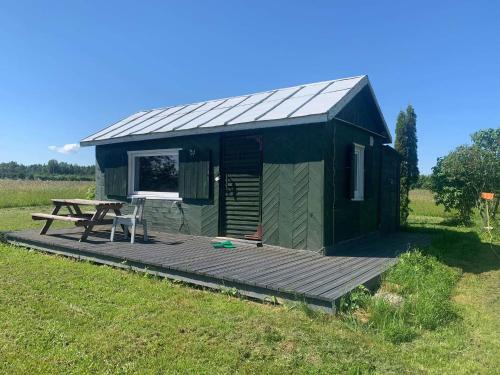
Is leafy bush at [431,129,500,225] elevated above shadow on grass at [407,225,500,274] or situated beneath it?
elevated above

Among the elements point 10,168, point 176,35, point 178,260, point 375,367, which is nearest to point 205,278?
point 178,260

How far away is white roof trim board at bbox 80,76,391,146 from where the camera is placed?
6359 mm

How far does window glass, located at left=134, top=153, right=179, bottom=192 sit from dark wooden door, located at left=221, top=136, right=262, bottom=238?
5.08 ft

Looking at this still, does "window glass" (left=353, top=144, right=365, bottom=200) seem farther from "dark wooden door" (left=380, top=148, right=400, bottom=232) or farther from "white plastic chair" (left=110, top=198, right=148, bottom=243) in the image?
"white plastic chair" (left=110, top=198, right=148, bottom=243)

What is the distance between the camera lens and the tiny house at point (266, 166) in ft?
21.2

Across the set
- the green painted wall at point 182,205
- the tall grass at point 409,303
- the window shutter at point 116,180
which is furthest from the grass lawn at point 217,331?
the window shutter at point 116,180

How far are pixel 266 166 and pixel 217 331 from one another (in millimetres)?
4108

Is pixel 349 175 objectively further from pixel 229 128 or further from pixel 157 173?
pixel 157 173

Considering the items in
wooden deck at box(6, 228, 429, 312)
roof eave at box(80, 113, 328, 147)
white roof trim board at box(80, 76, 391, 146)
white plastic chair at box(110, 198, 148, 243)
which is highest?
white roof trim board at box(80, 76, 391, 146)

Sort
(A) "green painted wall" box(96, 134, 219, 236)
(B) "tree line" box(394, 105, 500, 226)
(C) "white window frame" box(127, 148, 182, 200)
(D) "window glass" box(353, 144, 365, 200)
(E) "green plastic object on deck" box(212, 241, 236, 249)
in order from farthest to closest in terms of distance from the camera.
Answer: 1. (B) "tree line" box(394, 105, 500, 226)
2. (C) "white window frame" box(127, 148, 182, 200)
3. (D) "window glass" box(353, 144, 365, 200)
4. (A) "green painted wall" box(96, 134, 219, 236)
5. (E) "green plastic object on deck" box(212, 241, 236, 249)

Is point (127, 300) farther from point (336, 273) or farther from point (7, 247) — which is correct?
point (7, 247)

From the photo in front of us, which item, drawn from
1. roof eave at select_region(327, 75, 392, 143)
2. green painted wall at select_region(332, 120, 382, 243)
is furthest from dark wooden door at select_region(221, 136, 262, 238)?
roof eave at select_region(327, 75, 392, 143)

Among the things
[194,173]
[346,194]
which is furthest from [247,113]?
[346,194]

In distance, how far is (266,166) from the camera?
6.95 metres
